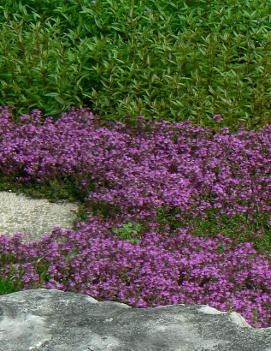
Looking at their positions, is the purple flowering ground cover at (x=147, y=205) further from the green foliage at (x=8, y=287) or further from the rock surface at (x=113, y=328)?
the rock surface at (x=113, y=328)

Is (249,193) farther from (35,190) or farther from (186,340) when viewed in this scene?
(186,340)

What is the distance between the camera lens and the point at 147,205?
7.34 meters

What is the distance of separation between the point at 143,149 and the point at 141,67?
1231mm

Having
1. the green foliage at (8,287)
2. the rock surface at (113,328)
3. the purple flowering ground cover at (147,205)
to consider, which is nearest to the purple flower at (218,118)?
the purple flowering ground cover at (147,205)

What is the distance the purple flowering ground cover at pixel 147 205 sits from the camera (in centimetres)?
616

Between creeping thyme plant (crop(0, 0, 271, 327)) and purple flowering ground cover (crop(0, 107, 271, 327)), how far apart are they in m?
0.01

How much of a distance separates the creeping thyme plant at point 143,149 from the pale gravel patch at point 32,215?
0.11 metres

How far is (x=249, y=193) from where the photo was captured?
757cm

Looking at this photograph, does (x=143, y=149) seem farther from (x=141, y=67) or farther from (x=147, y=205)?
(x=141, y=67)

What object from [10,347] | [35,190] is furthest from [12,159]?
[10,347]

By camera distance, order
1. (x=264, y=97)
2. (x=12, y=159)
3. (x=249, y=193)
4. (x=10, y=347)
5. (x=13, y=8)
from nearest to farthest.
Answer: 1. (x=10, y=347)
2. (x=249, y=193)
3. (x=12, y=159)
4. (x=264, y=97)
5. (x=13, y=8)

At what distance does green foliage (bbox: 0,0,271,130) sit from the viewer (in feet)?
28.7

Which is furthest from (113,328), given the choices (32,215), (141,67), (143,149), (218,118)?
(141,67)

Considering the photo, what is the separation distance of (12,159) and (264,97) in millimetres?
2477
